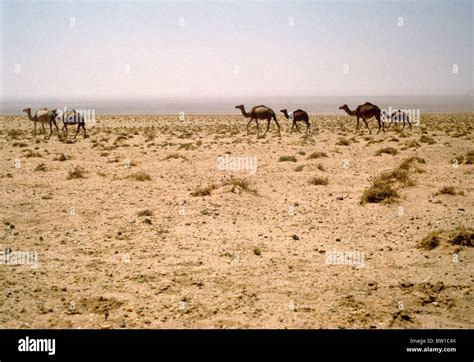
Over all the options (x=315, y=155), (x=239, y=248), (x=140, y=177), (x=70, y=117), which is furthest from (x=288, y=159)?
(x=70, y=117)

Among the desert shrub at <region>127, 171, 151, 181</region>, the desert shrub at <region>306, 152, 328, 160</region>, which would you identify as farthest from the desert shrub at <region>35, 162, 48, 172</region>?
the desert shrub at <region>306, 152, 328, 160</region>

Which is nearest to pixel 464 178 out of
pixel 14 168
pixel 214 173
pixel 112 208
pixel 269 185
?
pixel 269 185

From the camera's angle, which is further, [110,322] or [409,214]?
[409,214]

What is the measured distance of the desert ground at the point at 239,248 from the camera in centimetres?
513

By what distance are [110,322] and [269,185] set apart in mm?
8190

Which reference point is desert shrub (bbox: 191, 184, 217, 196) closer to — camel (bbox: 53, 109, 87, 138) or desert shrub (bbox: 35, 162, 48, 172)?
desert shrub (bbox: 35, 162, 48, 172)

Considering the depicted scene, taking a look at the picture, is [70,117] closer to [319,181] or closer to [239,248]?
[319,181]

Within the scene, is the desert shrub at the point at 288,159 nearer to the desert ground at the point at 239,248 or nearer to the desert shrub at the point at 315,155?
the desert shrub at the point at 315,155

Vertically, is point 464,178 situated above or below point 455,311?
Result: above

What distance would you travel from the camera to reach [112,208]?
32.8 ft

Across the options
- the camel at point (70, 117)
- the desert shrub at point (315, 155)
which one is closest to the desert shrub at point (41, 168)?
the desert shrub at point (315, 155)

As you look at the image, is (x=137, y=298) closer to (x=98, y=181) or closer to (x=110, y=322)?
(x=110, y=322)

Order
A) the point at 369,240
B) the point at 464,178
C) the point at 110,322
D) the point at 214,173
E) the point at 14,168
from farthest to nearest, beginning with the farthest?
1. the point at 14,168
2. the point at 214,173
3. the point at 464,178
4. the point at 369,240
5. the point at 110,322

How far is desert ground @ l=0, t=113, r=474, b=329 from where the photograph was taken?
5.13 meters
